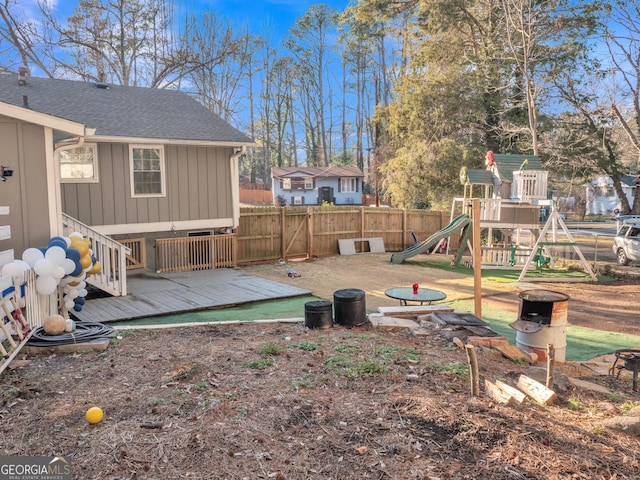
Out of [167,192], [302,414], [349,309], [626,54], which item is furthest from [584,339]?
[626,54]

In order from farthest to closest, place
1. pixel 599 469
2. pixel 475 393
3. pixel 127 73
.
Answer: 1. pixel 127 73
2. pixel 475 393
3. pixel 599 469

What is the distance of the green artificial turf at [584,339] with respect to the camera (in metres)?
6.80

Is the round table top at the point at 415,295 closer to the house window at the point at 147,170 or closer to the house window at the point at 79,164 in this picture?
the house window at the point at 147,170

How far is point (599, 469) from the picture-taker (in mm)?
2947

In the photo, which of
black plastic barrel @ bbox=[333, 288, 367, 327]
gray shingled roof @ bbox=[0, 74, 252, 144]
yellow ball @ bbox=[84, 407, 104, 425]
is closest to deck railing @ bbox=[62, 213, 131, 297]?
gray shingled roof @ bbox=[0, 74, 252, 144]

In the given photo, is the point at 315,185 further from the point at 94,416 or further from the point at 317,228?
the point at 94,416

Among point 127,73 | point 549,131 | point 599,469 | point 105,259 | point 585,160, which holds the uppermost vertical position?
point 127,73

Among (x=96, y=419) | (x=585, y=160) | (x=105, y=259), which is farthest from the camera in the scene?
(x=585, y=160)

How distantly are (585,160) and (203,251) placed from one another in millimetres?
14600

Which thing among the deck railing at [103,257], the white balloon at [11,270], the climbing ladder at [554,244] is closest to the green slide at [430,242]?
the climbing ladder at [554,244]

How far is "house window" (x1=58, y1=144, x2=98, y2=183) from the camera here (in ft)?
33.8

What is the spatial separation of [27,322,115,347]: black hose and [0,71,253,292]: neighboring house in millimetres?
3515

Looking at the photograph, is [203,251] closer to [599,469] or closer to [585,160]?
[599,469]

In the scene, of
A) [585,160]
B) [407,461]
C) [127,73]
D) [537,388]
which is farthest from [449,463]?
[127,73]
